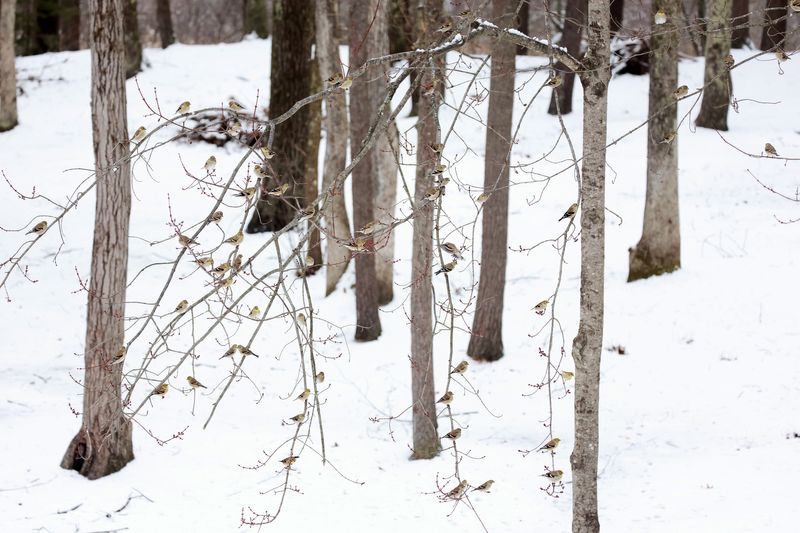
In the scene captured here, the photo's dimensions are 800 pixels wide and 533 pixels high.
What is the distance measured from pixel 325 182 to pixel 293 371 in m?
3.26

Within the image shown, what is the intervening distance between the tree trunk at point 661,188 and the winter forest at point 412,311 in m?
0.04

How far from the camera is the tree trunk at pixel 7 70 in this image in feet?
48.2

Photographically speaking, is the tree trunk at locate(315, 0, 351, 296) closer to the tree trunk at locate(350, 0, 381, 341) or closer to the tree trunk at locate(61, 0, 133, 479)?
the tree trunk at locate(350, 0, 381, 341)

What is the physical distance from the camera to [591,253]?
4746 mm

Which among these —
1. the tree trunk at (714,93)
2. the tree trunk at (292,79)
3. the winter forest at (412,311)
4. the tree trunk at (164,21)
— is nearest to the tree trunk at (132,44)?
the winter forest at (412,311)

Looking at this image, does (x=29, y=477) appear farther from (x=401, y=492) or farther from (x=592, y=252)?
(x=592, y=252)

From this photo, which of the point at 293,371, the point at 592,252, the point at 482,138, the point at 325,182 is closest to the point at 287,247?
the point at 325,182

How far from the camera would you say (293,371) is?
9945 millimetres

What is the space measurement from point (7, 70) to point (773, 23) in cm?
1467

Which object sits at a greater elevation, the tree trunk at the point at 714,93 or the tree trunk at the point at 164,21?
the tree trunk at the point at 164,21

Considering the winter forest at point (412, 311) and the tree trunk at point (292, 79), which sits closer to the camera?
the winter forest at point (412, 311)

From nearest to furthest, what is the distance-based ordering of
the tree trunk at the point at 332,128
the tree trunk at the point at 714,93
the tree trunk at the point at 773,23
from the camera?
the tree trunk at the point at 773,23, the tree trunk at the point at 332,128, the tree trunk at the point at 714,93

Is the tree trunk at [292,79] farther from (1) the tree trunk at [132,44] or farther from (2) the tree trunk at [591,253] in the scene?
(2) the tree trunk at [591,253]

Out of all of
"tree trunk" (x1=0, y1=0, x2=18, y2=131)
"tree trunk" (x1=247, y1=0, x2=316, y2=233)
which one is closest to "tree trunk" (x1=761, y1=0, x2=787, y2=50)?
"tree trunk" (x1=247, y1=0, x2=316, y2=233)
